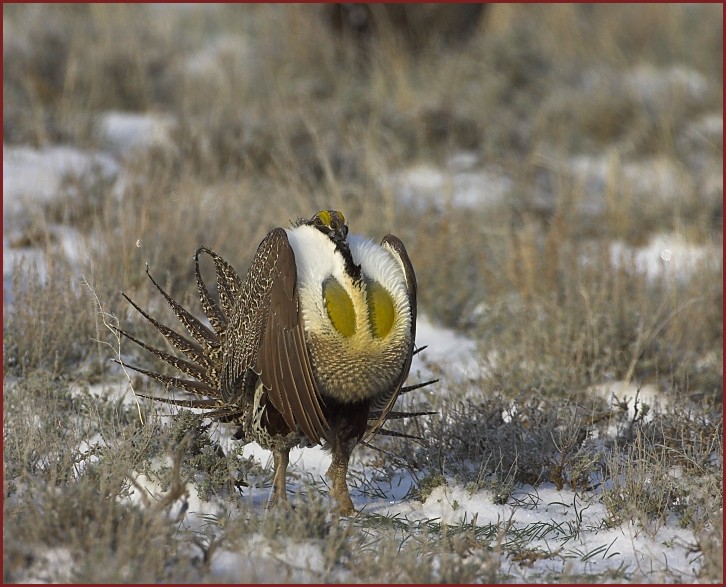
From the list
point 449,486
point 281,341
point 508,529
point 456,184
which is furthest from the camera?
point 456,184

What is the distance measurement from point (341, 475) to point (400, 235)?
2.58 meters

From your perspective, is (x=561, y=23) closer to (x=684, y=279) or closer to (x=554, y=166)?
(x=554, y=166)

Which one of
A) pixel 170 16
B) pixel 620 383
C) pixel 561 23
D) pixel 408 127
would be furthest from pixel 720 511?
pixel 170 16

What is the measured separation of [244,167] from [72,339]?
247 centimetres

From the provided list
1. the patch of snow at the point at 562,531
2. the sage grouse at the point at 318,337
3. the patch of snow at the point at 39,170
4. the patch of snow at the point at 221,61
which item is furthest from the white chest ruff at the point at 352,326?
the patch of snow at the point at 221,61

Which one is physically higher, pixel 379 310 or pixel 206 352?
pixel 379 310

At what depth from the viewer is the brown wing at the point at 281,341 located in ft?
9.50

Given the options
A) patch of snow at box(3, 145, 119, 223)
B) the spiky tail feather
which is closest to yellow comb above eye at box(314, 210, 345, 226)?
the spiky tail feather

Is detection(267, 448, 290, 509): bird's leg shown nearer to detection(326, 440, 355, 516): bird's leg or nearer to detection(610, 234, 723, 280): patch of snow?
detection(326, 440, 355, 516): bird's leg

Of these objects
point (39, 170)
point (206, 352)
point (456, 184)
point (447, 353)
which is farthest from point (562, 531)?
point (39, 170)

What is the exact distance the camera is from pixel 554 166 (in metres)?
6.83

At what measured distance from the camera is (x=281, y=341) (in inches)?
115

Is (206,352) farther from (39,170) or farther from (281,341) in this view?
(39,170)

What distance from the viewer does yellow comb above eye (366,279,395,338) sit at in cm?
295
